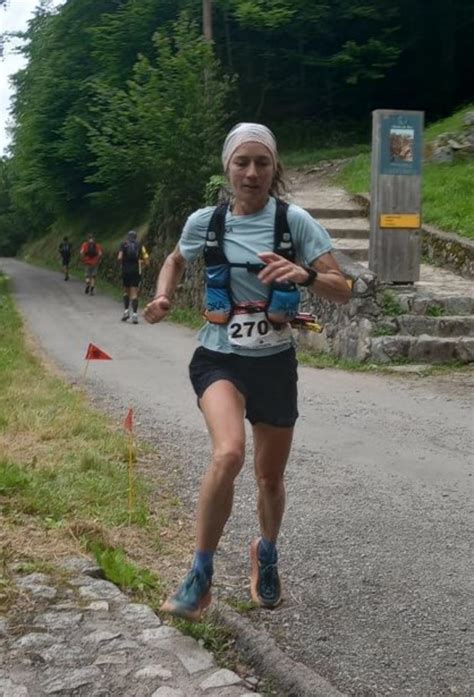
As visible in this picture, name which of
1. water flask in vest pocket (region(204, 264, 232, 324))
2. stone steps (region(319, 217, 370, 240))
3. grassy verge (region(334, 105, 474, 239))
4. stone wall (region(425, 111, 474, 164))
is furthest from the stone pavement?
stone wall (region(425, 111, 474, 164))

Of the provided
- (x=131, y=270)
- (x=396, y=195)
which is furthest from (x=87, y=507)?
(x=131, y=270)

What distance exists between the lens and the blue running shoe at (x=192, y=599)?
144 inches

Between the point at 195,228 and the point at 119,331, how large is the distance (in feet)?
44.7

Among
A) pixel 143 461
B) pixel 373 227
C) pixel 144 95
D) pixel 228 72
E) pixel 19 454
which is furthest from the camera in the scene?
pixel 228 72

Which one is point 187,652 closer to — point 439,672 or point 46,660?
point 46,660

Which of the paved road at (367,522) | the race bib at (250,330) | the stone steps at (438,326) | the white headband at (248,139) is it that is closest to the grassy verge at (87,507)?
the paved road at (367,522)

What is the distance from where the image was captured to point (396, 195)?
12055mm

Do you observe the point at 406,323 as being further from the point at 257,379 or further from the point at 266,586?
the point at 257,379

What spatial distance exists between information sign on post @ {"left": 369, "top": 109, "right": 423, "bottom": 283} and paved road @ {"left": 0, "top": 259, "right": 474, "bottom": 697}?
6.49 feet

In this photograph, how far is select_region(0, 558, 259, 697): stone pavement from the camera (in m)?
3.24

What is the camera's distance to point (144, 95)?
22188 mm

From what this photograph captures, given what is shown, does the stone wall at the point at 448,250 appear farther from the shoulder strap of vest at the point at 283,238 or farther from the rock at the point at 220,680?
the rock at the point at 220,680

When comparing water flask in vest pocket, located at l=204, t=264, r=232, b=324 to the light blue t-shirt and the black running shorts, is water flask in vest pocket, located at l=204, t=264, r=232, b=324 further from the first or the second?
the black running shorts

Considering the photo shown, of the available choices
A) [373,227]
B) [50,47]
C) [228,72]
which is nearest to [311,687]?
[373,227]
